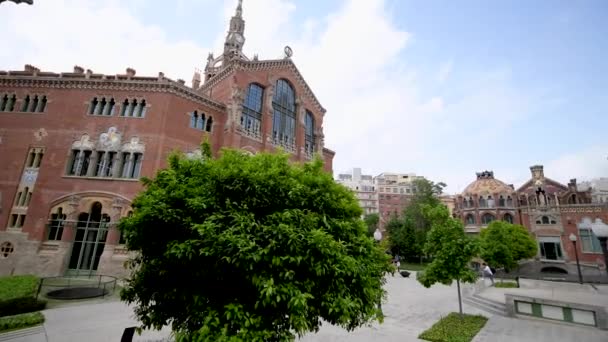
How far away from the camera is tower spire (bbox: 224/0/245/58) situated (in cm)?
4170

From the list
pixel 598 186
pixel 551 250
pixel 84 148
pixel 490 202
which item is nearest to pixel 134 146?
pixel 84 148

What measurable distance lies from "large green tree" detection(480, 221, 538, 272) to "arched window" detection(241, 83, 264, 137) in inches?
839

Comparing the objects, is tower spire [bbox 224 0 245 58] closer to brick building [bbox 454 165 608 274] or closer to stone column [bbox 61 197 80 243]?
stone column [bbox 61 197 80 243]

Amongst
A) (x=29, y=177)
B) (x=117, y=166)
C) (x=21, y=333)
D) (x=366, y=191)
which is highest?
(x=366, y=191)

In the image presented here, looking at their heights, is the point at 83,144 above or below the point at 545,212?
above

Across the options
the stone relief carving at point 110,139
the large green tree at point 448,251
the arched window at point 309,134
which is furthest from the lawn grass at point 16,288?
the arched window at point 309,134

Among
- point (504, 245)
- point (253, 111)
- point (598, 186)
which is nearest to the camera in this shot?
point (504, 245)

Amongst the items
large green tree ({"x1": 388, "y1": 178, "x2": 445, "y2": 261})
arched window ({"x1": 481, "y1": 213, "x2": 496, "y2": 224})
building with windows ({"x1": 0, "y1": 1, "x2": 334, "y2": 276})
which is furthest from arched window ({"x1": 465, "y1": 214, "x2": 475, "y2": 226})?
building with windows ({"x1": 0, "y1": 1, "x2": 334, "y2": 276})

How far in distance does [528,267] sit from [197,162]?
4658 centimetres

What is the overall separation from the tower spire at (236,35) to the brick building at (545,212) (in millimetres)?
43432

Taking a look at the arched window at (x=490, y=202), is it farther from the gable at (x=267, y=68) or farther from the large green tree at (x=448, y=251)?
the large green tree at (x=448, y=251)

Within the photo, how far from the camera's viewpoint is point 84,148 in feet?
70.0

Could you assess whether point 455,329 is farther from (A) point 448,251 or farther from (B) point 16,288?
(B) point 16,288

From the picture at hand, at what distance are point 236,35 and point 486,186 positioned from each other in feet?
150
